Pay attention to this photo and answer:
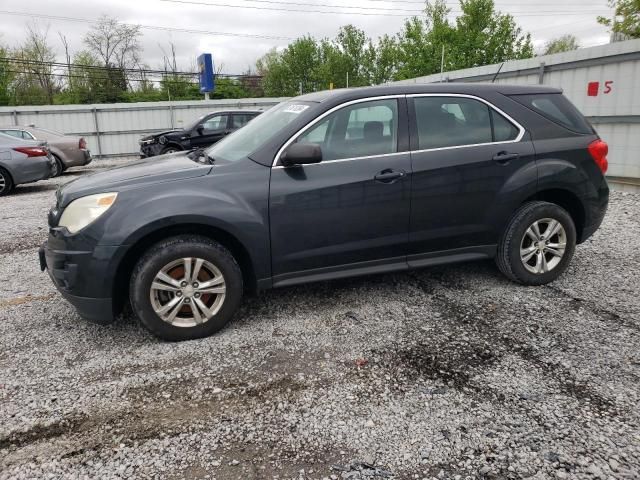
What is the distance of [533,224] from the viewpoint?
4258 millimetres

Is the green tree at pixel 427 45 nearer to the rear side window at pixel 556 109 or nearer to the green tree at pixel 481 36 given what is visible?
the green tree at pixel 481 36

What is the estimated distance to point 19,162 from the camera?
10.4 m

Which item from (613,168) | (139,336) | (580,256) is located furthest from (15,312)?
(613,168)

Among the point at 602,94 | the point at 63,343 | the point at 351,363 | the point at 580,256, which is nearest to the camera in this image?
the point at 351,363

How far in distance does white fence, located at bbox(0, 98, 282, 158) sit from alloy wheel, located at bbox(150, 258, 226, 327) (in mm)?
17802

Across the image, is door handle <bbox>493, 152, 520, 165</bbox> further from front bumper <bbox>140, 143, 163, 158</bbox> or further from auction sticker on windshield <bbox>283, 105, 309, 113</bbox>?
front bumper <bbox>140, 143, 163, 158</bbox>

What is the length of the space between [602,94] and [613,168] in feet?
4.53

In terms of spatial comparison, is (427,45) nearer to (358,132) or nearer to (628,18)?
(628,18)

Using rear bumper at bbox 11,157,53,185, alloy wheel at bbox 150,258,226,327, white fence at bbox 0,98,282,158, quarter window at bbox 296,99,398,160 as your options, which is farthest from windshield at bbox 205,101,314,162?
white fence at bbox 0,98,282,158

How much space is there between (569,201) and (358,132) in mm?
2134

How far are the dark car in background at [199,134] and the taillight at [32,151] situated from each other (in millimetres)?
3445

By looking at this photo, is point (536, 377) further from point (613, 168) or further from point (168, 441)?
point (613, 168)

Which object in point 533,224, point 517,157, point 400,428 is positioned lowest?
point 400,428

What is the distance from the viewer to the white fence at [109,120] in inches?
764
